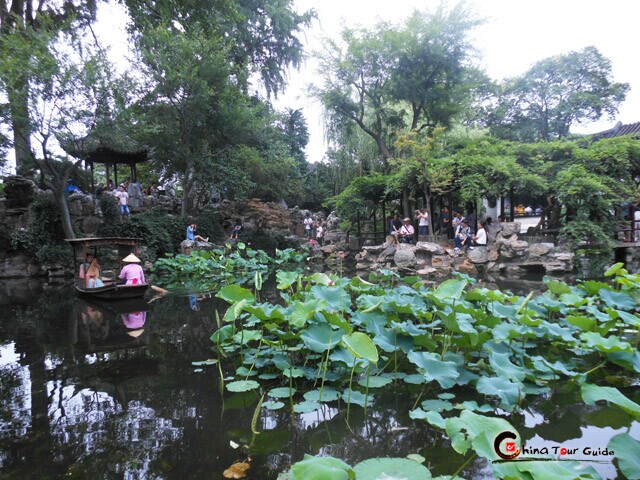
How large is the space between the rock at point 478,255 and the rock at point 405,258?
138 centimetres

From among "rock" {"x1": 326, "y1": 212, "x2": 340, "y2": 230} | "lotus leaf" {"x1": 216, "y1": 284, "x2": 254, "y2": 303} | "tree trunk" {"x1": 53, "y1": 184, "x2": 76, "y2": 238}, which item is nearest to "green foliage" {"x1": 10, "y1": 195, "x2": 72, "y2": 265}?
"tree trunk" {"x1": 53, "y1": 184, "x2": 76, "y2": 238}

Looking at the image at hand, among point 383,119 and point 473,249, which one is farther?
point 383,119


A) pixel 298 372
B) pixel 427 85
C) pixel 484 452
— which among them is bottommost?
pixel 298 372

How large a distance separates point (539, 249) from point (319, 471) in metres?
10.2

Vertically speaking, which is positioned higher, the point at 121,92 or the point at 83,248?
the point at 121,92

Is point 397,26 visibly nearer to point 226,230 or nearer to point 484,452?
point 226,230

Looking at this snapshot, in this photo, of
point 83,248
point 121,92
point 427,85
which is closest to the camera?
point 83,248

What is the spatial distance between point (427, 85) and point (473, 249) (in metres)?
7.46

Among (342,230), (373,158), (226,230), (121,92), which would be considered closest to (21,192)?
(121,92)

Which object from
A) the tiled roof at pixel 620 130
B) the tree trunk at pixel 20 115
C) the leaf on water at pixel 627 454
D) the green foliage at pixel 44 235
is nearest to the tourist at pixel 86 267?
the green foliage at pixel 44 235

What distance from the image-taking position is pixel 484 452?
3.78 ft

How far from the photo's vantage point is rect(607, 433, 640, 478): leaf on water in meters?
1.24

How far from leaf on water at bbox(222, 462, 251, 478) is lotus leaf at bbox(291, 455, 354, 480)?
2.44 feet

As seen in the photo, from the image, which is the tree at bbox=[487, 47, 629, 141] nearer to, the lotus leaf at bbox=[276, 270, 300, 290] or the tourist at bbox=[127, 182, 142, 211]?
the tourist at bbox=[127, 182, 142, 211]
